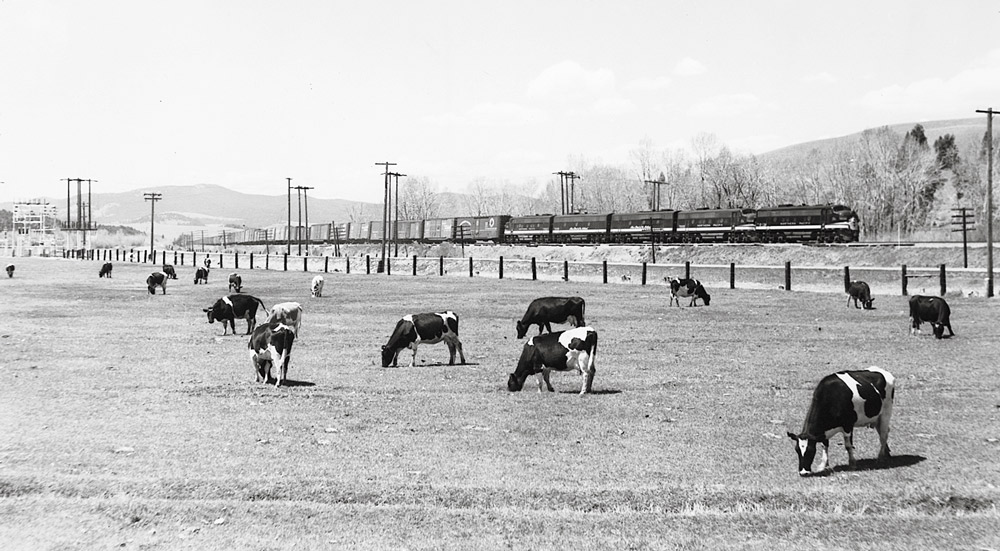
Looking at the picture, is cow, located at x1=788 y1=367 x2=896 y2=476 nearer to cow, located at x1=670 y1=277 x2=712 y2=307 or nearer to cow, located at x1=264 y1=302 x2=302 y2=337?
cow, located at x1=264 y1=302 x2=302 y2=337

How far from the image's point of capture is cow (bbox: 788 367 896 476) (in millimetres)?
9227

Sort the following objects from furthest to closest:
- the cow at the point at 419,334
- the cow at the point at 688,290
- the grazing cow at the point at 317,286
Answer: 1. the grazing cow at the point at 317,286
2. the cow at the point at 688,290
3. the cow at the point at 419,334

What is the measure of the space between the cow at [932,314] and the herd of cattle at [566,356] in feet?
0.08

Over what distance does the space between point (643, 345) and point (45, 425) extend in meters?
13.1

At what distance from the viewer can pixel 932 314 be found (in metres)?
21.9

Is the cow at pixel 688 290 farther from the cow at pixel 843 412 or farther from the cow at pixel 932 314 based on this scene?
the cow at pixel 843 412

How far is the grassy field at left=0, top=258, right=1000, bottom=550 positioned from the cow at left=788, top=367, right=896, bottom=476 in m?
0.26

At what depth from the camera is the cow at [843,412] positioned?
363 inches

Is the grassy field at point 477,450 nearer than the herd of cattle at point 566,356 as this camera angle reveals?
Yes

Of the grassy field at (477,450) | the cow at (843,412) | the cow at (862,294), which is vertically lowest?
the grassy field at (477,450)

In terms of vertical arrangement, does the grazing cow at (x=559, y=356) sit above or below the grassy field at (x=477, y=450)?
above

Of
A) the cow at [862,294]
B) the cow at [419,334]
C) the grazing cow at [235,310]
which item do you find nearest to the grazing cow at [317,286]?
the grazing cow at [235,310]

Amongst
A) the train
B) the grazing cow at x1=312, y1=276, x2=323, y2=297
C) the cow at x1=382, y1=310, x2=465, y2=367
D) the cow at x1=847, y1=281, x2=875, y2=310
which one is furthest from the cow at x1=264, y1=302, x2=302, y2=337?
the train

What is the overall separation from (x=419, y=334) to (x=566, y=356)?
447 centimetres
